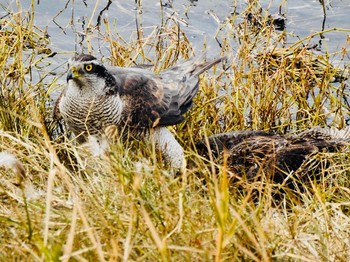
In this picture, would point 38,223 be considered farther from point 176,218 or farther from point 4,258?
point 176,218

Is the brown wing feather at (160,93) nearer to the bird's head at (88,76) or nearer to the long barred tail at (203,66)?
the long barred tail at (203,66)

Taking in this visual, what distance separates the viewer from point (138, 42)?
7633 mm

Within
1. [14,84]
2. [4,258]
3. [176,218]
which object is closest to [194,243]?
[176,218]

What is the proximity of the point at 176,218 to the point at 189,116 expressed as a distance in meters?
3.64

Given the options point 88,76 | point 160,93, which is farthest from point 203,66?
point 88,76

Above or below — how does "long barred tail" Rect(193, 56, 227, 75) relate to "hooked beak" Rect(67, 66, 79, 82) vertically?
below

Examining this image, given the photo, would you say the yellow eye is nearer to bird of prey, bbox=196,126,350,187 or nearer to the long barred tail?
bird of prey, bbox=196,126,350,187

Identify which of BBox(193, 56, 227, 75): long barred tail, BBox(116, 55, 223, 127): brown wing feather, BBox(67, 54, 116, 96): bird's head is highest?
BBox(67, 54, 116, 96): bird's head

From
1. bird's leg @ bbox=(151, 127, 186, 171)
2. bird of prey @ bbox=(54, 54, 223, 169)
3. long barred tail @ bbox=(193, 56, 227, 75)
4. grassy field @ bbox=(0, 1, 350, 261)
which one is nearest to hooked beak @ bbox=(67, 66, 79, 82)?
bird of prey @ bbox=(54, 54, 223, 169)

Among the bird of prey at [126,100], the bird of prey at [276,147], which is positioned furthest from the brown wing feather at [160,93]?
the bird of prey at [276,147]

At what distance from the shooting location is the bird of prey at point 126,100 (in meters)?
6.10

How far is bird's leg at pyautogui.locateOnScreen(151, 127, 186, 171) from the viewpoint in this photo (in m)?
6.24

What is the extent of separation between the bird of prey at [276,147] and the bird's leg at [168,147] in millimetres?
225

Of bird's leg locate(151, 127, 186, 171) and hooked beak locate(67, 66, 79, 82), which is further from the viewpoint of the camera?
bird's leg locate(151, 127, 186, 171)
